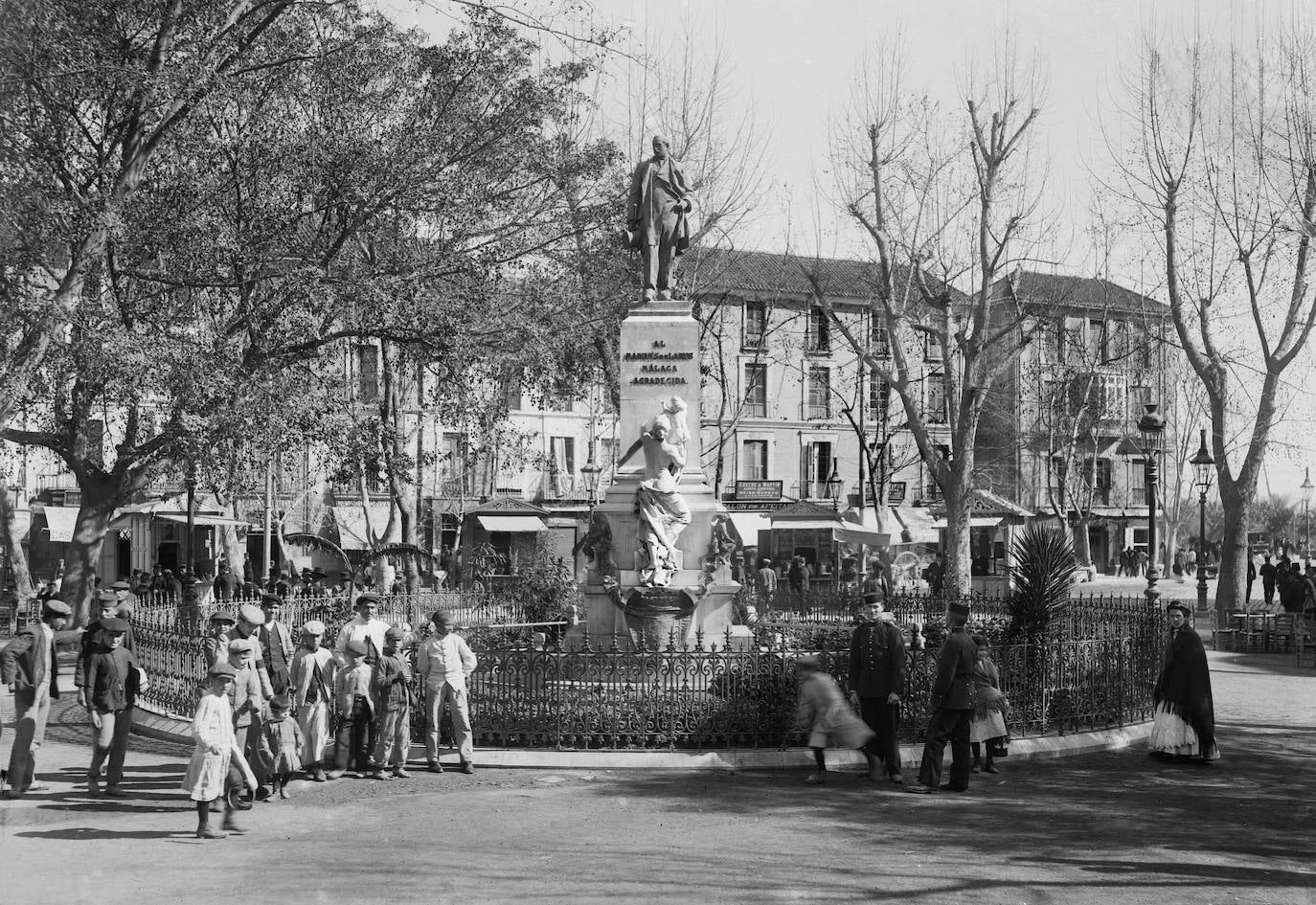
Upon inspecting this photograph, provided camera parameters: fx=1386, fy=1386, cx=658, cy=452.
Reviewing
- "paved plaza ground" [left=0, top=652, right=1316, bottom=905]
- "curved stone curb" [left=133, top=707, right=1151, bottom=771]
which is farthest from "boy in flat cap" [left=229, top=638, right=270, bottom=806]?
Result: "curved stone curb" [left=133, top=707, right=1151, bottom=771]

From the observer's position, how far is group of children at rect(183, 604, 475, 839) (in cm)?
1027

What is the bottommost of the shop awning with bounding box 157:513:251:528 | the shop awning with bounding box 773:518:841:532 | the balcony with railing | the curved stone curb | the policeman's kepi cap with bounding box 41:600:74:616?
the curved stone curb

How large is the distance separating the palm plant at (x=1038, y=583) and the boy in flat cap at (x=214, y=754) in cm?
783

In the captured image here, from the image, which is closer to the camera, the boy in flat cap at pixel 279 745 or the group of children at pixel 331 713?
the group of children at pixel 331 713

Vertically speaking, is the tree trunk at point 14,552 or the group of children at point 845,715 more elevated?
the tree trunk at point 14,552

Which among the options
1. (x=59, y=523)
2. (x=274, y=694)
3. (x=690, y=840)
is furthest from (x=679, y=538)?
(x=59, y=523)

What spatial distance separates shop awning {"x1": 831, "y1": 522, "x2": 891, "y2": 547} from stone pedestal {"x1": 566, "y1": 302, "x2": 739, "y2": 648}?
2229 cm

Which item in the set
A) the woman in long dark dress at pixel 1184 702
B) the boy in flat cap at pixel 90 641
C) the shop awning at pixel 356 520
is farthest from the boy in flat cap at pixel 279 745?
the shop awning at pixel 356 520

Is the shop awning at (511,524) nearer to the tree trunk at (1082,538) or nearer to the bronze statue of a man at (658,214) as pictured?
the tree trunk at (1082,538)

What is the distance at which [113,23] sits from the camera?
58.7 feet

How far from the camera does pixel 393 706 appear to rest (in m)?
11.5

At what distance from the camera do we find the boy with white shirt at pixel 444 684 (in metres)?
11.8

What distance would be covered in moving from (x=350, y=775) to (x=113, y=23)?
11238 mm

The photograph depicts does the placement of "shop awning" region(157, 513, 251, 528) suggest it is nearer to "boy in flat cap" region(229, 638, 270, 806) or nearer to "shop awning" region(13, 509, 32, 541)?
"shop awning" region(13, 509, 32, 541)
